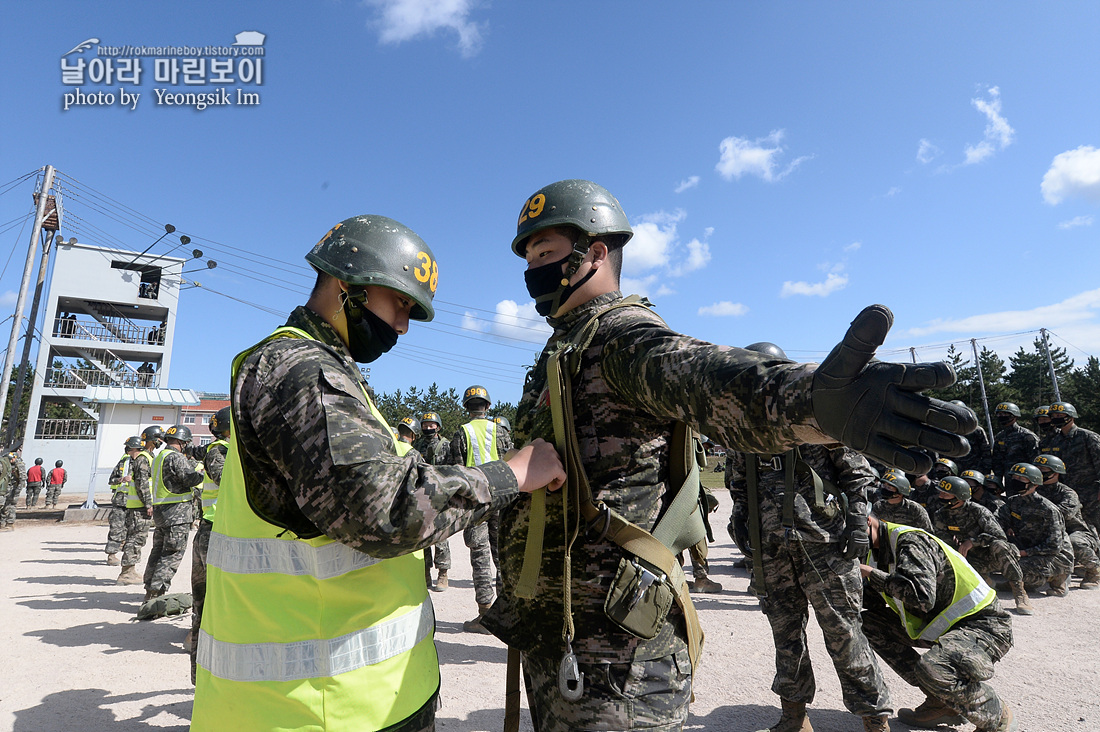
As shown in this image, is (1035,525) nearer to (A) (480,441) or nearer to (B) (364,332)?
(A) (480,441)

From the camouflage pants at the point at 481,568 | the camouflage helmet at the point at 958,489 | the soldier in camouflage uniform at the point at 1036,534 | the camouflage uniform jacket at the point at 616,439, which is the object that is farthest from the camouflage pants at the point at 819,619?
the soldier in camouflage uniform at the point at 1036,534

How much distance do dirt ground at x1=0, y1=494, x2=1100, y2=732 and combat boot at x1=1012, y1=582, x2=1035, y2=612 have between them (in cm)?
18

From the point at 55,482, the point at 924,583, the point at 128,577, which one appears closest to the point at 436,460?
the point at 128,577

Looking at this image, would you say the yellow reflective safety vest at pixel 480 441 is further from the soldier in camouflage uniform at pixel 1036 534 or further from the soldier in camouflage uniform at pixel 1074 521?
the soldier in camouflage uniform at pixel 1074 521

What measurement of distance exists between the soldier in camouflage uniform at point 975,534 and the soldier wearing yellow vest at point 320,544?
8502 mm

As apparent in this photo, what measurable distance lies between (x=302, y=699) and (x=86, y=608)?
8801 millimetres

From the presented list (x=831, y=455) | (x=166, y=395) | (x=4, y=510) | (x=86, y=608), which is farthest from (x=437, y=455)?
(x=166, y=395)

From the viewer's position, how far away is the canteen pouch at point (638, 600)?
1.86m

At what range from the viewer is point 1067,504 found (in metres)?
9.10

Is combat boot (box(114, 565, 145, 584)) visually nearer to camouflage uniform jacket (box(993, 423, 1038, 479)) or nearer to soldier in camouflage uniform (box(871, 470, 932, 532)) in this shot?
soldier in camouflage uniform (box(871, 470, 932, 532))

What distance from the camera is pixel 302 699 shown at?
172 centimetres

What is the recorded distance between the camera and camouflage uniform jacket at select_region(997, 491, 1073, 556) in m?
8.05

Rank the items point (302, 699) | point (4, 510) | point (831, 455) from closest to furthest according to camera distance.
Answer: point (302, 699) → point (831, 455) → point (4, 510)

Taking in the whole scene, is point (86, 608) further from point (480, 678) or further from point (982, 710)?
point (982, 710)
